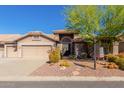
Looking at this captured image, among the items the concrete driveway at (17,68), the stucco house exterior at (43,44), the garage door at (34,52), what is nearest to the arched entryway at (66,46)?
the stucco house exterior at (43,44)

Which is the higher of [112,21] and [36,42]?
[112,21]

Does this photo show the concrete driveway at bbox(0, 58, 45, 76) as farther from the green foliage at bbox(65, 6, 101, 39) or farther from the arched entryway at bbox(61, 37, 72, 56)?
the arched entryway at bbox(61, 37, 72, 56)

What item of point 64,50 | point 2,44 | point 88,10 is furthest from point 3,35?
point 88,10

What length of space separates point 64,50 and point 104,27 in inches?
390

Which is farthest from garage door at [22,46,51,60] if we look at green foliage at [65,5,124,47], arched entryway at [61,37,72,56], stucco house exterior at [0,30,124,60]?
green foliage at [65,5,124,47]

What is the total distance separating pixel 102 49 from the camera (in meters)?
31.0

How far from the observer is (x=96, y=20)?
25.3 meters

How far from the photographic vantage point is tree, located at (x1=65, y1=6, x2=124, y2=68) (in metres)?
25.1

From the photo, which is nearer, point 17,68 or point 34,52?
point 17,68

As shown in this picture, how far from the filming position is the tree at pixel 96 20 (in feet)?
82.3

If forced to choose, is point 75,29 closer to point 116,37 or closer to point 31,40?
point 116,37

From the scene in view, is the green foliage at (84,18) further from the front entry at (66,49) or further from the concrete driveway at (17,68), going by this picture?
the front entry at (66,49)

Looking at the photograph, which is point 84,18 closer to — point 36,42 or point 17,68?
point 17,68

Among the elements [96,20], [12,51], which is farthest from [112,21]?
[12,51]
